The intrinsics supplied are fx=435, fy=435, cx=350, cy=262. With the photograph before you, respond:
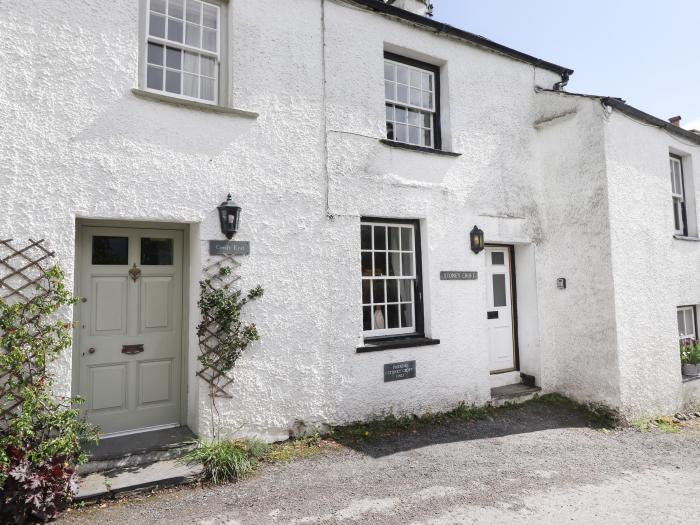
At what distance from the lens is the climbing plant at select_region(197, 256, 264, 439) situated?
515cm

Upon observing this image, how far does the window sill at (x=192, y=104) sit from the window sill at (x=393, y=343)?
137 inches

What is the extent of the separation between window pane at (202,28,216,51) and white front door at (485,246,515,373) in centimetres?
543

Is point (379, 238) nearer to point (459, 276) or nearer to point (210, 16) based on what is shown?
point (459, 276)

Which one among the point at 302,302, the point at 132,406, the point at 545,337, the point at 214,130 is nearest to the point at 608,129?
the point at 545,337

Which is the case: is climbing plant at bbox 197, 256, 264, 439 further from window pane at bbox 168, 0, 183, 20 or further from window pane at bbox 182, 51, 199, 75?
window pane at bbox 168, 0, 183, 20

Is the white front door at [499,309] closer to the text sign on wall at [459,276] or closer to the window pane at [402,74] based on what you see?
the text sign on wall at [459,276]

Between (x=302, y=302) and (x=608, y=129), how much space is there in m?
5.79

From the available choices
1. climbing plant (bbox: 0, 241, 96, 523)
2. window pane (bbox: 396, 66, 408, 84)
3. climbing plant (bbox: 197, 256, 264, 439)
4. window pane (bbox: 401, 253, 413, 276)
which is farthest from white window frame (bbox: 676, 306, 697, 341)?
climbing plant (bbox: 0, 241, 96, 523)

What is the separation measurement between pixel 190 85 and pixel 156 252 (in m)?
2.17

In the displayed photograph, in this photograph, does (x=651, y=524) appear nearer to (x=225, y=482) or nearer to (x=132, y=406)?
(x=225, y=482)

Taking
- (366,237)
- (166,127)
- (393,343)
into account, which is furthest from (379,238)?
(166,127)

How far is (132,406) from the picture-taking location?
208 inches

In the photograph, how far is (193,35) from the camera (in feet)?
18.3

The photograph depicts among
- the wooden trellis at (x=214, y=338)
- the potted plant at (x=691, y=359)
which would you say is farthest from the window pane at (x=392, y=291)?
the potted plant at (x=691, y=359)
